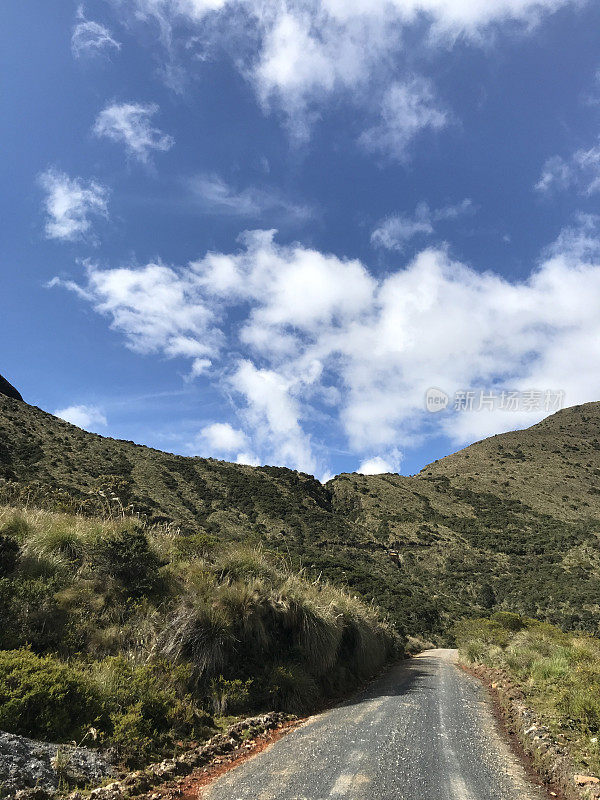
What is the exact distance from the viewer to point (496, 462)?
85.2 metres

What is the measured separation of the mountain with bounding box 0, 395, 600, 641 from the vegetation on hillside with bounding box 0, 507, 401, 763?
8.82m

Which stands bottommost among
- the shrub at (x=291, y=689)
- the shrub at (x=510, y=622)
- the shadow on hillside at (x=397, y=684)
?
the shrub at (x=510, y=622)

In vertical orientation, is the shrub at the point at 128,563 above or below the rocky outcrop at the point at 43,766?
above

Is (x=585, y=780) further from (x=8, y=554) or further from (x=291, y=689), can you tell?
(x=8, y=554)

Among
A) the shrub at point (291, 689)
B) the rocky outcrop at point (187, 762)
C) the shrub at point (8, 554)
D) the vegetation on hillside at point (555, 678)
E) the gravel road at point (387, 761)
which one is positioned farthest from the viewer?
the shrub at point (291, 689)

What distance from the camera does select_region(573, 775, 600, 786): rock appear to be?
558cm

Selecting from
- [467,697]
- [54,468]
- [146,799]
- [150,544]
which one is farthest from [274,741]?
[54,468]

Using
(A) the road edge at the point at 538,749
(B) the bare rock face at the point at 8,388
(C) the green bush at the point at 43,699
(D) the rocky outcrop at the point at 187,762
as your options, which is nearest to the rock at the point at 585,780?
(A) the road edge at the point at 538,749

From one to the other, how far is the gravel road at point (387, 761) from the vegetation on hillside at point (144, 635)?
128cm

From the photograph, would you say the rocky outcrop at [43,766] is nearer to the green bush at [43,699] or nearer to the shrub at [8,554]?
the green bush at [43,699]

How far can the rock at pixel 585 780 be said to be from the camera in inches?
220

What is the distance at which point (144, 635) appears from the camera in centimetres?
761

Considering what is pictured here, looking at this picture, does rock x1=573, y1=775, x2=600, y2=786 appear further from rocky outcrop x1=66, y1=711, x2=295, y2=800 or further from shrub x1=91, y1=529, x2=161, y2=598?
shrub x1=91, y1=529, x2=161, y2=598

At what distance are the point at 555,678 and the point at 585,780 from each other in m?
6.03
